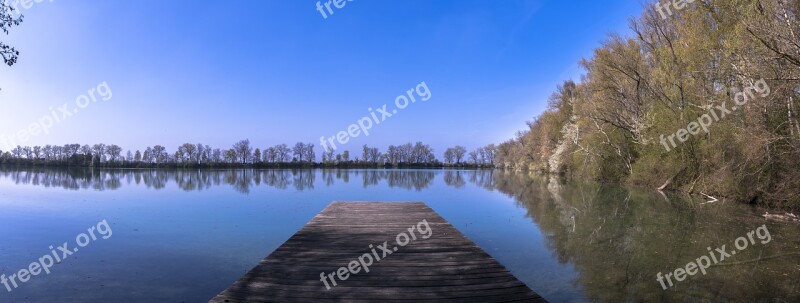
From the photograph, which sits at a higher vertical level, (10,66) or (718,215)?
(10,66)

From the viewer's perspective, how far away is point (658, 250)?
791cm

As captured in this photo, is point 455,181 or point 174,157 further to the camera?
point 174,157

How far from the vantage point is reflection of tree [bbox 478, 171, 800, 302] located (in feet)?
17.9

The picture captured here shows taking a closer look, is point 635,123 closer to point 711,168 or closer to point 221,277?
point 711,168

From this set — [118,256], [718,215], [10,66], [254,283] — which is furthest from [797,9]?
[10,66]

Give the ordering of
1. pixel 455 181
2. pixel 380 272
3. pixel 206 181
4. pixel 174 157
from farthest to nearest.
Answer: pixel 174 157, pixel 455 181, pixel 206 181, pixel 380 272

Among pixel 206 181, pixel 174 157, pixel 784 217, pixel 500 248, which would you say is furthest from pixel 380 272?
pixel 174 157

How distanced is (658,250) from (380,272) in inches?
226

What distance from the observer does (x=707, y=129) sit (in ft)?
59.2

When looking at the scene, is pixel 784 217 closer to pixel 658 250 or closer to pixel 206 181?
pixel 658 250

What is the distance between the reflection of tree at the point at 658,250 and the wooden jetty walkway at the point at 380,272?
1582 millimetres

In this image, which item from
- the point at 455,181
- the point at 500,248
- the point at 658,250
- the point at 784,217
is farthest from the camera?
the point at 455,181

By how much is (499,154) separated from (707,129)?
7930 cm

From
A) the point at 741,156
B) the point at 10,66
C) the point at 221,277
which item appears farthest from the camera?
the point at 741,156
